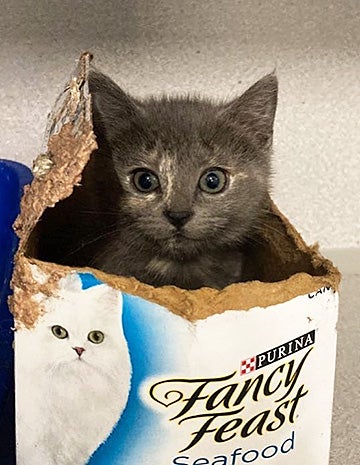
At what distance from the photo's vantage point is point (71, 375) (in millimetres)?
816

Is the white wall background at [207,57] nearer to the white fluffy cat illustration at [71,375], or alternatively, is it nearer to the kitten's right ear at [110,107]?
the kitten's right ear at [110,107]

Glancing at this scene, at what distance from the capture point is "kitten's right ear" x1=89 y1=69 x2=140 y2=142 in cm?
98

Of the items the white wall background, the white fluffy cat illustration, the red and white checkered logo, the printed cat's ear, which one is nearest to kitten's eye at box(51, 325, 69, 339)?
the white fluffy cat illustration

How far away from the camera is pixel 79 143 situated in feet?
2.58

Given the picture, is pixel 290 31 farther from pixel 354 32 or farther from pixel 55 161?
pixel 55 161

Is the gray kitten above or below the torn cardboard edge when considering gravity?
above

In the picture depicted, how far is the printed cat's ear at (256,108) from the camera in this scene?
3.44ft

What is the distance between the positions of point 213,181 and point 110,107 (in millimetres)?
160

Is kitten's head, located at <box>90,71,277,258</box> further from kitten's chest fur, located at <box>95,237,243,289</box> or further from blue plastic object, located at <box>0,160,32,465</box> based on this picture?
blue plastic object, located at <box>0,160,32,465</box>

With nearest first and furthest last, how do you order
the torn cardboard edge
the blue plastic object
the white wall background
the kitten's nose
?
1. the torn cardboard edge
2. the kitten's nose
3. the blue plastic object
4. the white wall background

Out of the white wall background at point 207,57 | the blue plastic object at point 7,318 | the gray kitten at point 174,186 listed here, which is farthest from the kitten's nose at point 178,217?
the white wall background at point 207,57

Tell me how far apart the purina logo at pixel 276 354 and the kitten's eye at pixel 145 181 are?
0.27 m

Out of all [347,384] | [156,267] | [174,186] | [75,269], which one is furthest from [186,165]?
[347,384]

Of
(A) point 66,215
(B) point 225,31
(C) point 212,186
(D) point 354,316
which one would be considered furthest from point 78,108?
(D) point 354,316
